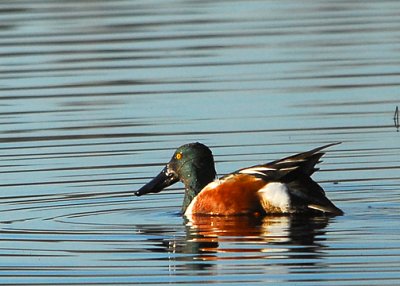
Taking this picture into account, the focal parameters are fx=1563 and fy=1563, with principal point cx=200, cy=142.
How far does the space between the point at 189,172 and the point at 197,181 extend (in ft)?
0.37

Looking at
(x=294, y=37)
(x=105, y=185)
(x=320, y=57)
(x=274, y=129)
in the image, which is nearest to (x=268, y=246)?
(x=105, y=185)

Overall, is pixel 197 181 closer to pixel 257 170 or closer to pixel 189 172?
pixel 189 172

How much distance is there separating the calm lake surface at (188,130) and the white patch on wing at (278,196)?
117mm

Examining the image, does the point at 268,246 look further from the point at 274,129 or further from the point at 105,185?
the point at 274,129

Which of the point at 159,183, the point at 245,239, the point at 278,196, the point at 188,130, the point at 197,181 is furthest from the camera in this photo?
the point at 188,130

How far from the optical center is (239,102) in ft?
53.2

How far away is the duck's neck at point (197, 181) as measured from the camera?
12.3 meters

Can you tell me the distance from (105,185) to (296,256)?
3.25 metres

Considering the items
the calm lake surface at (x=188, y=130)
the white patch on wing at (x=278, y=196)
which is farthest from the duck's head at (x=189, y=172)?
the white patch on wing at (x=278, y=196)

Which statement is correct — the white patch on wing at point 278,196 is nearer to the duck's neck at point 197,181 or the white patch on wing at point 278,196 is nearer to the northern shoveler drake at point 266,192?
the northern shoveler drake at point 266,192

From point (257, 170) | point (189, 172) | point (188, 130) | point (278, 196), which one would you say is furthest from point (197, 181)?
point (188, 130)

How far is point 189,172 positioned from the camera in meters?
12.4

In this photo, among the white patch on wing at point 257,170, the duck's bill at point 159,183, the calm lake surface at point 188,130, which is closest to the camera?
the calm lake surface at point 188,130

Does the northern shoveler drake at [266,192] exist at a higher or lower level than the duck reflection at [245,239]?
higher
